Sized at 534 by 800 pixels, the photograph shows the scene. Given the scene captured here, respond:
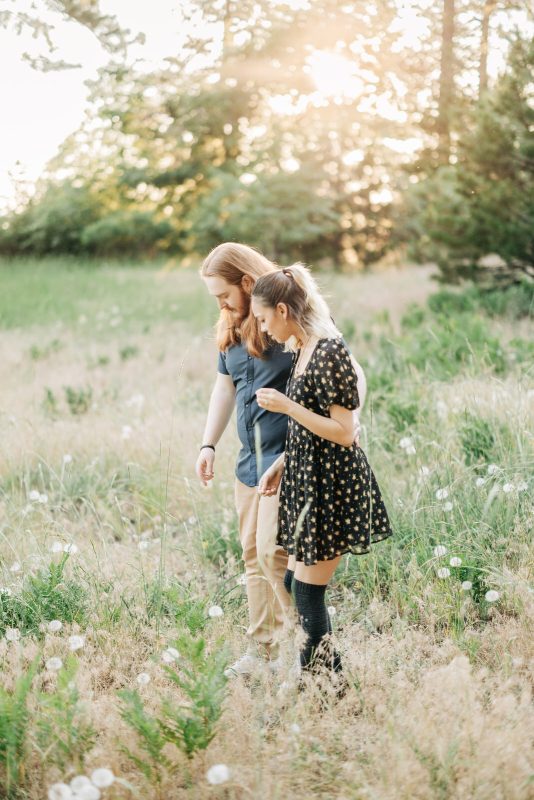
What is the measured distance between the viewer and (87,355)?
363 inches

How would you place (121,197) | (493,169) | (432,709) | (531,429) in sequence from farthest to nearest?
1. (121,197)
2. (493,169)
3. (531,429)
4. (432,709)

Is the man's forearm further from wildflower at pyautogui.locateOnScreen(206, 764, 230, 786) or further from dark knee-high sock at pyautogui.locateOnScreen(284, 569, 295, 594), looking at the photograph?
wildflower at pyautogui.locateOnScreen(206, 764, 230, 786)

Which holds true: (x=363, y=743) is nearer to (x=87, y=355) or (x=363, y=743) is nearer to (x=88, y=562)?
(x=88, y=562)

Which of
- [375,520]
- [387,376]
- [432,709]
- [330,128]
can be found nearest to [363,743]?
[432,709]

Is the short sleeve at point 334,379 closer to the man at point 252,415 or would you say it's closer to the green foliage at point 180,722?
the man at point 252,415

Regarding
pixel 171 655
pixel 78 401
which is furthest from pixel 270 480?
pixel 78 401

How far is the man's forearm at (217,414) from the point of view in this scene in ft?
10.4

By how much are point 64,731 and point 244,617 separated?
116cm

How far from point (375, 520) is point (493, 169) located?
24.9ft

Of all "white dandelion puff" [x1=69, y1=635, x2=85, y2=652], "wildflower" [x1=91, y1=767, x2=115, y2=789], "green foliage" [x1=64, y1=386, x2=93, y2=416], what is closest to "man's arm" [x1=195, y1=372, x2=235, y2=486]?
"white dandelion puff" [x1=69, y1=635, x2=85, y2=652]

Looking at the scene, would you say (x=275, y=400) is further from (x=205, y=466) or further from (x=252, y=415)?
(x=205, y=466)

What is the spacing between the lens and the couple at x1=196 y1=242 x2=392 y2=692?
2461 millimetres

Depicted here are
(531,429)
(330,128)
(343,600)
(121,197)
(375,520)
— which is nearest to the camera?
(375,520)

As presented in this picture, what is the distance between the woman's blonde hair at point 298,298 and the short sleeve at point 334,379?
0.32 feet
